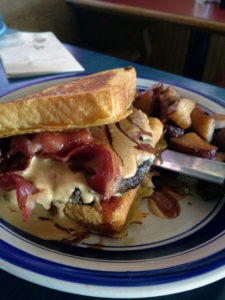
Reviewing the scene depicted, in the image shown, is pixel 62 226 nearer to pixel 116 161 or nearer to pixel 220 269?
pixel 116 161

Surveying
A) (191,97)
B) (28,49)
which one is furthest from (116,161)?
(28,49)

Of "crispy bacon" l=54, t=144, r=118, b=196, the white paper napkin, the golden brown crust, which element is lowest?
the white paper napkin

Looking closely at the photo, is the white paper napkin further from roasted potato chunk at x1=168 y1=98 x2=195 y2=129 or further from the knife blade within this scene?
the knife blade

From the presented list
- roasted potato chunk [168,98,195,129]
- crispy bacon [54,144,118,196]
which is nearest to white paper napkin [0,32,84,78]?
roasted potato chunk [168,98,195,129]

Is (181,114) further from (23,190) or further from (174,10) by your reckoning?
(174,10)

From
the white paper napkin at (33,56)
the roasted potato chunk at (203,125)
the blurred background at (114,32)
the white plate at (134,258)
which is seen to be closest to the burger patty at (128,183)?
the white plate at (134,258)

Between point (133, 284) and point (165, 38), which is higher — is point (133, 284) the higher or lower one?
the higher one

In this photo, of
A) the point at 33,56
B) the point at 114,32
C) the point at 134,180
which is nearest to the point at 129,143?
the point at 134,180

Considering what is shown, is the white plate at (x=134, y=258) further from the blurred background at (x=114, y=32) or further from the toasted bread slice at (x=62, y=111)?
the blurred background at (x=114, y=32)
